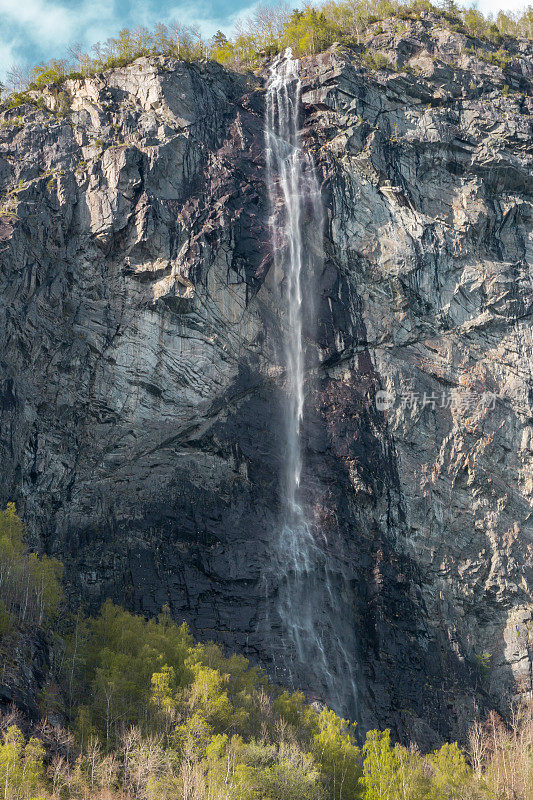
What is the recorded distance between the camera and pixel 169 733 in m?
34.7

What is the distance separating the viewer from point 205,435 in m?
48.8

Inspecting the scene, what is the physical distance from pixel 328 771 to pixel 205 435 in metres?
19.5

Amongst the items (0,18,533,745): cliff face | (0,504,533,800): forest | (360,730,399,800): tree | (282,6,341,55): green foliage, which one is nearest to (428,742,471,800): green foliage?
(0,504,533,800): forest

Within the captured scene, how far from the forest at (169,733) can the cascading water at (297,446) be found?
241cm

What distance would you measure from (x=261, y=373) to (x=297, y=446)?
4899 millimetres

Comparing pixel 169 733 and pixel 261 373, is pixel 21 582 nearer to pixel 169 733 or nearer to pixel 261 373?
pixel 169 733

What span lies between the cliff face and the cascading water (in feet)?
1.70

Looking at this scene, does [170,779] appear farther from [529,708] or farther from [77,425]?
[529,708]

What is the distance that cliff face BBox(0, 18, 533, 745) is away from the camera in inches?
1828

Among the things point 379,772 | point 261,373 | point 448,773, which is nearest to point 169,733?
point 379,772

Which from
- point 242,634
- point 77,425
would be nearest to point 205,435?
point 77,425

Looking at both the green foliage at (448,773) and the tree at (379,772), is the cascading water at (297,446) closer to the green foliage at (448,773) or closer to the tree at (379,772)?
the green foliage at (448,773)

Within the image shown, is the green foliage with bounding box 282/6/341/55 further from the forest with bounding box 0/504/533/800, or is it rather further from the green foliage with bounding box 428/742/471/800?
the green foliage with bounding box 428/742/471/800

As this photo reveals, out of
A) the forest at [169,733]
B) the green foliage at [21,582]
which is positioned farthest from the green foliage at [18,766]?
the green foliage at [21,582]
